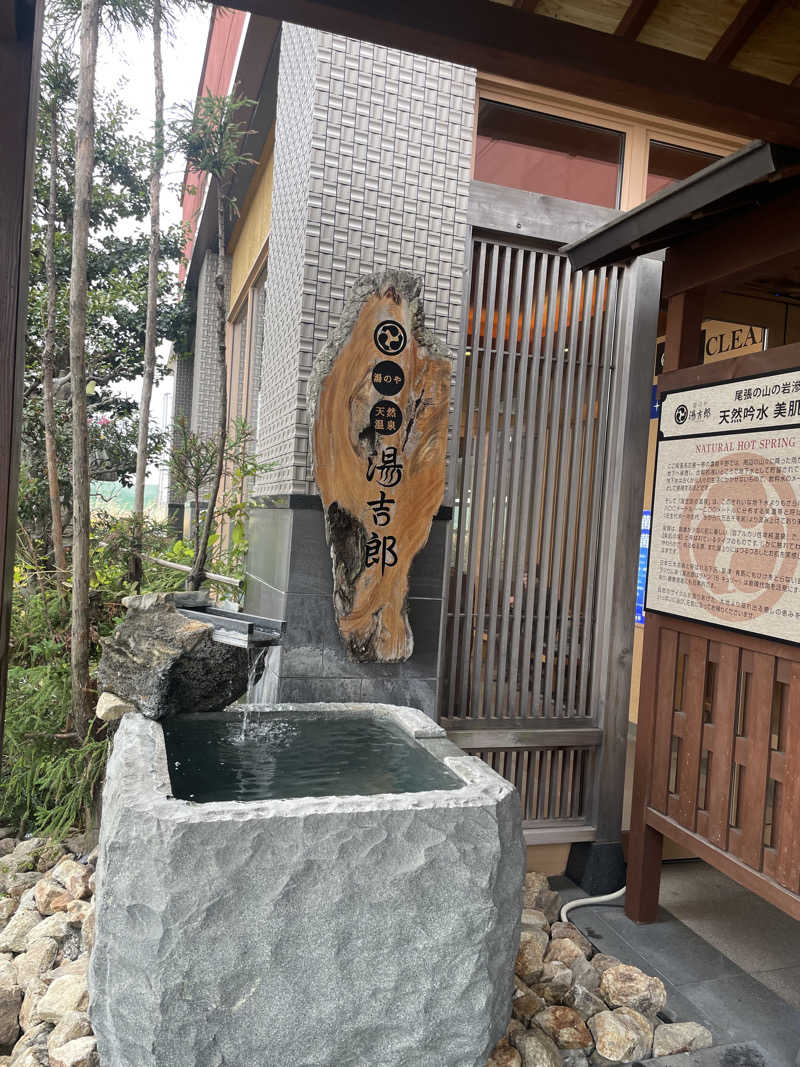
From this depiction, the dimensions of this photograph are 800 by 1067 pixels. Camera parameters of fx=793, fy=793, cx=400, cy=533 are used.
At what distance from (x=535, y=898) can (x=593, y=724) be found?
3.35ft

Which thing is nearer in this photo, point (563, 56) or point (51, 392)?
point (563, 56)

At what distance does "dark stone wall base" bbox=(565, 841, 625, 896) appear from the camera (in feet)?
14.4

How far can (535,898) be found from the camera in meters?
3.96

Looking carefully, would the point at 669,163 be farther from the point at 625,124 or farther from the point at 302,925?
the point at 302,925

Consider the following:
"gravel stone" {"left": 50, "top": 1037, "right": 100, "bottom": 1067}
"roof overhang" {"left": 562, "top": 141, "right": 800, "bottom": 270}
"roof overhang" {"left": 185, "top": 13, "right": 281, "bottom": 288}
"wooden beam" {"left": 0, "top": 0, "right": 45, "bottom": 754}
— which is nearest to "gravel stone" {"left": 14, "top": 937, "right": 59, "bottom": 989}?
"gravel stone" {"left": 50, "top": 1037, "right": 100, "bottom": 1067}

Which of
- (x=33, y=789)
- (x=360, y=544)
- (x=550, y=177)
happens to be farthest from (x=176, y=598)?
(x=550, y=177)

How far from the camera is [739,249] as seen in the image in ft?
11.9

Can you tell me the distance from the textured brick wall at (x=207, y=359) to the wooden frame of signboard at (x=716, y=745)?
25.9 ft

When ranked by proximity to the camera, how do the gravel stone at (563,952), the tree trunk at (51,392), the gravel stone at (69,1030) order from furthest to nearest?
1. the tree trunk at (51,392)
2. the gravel stone at (563,952)
3. the gravel stone at (69,1030)

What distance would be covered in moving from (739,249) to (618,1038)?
331cm

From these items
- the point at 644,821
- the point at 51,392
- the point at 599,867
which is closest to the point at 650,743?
the point at 644,821

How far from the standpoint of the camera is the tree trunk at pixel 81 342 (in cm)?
395

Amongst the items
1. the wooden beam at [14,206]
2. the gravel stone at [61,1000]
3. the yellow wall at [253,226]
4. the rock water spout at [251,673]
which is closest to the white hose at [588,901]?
the rock water spout at [251,673]

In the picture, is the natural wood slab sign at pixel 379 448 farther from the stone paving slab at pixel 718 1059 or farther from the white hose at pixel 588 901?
the stone paving slab at pixel 718 1059
